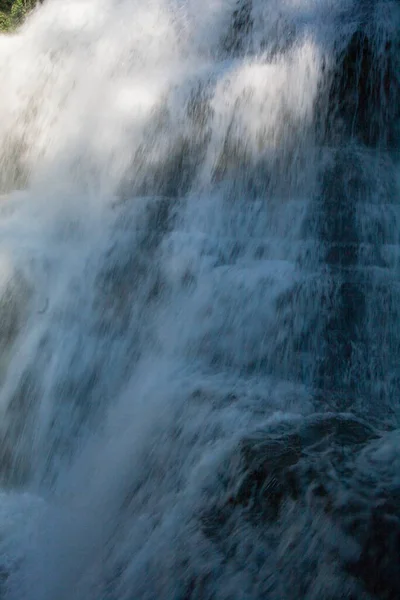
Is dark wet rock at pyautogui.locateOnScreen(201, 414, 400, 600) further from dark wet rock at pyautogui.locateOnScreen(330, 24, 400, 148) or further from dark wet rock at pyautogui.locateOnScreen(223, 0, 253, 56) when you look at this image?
dark wet rock at pyautogui.locateOnScreen(223, 0, 253, 56)

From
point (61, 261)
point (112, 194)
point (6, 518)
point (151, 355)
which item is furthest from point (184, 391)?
point (112, 194)

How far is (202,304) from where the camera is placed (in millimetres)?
4562

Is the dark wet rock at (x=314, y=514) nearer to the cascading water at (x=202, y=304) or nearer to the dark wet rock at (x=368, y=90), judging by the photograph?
the cascading water at (x=202, y=304)

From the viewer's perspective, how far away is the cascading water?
2.58m

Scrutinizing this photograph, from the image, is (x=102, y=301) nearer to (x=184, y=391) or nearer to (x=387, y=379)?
(x=184, y=391)

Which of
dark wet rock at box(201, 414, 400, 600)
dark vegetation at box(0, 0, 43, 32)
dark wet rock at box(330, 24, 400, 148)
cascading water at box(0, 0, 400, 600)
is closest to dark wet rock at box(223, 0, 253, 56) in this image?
cascading water at box(0, 0, 400, 600)

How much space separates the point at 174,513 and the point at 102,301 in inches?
99.2

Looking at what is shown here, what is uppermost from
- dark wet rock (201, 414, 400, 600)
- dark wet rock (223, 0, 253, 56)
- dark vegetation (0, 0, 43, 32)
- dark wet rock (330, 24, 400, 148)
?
dark vegetation (0, 0, 43, 32)

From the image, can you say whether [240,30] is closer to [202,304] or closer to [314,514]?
[202,304]

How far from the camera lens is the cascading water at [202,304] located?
2.58 m

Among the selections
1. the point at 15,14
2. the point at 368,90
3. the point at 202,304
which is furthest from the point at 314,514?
the point at 15,14

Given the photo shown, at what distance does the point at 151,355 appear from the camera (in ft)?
14.5

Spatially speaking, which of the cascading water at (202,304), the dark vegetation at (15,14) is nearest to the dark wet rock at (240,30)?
the cascading water at (202,304)

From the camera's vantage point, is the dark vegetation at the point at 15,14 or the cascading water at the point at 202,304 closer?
the cascading water at the point at 202,304
